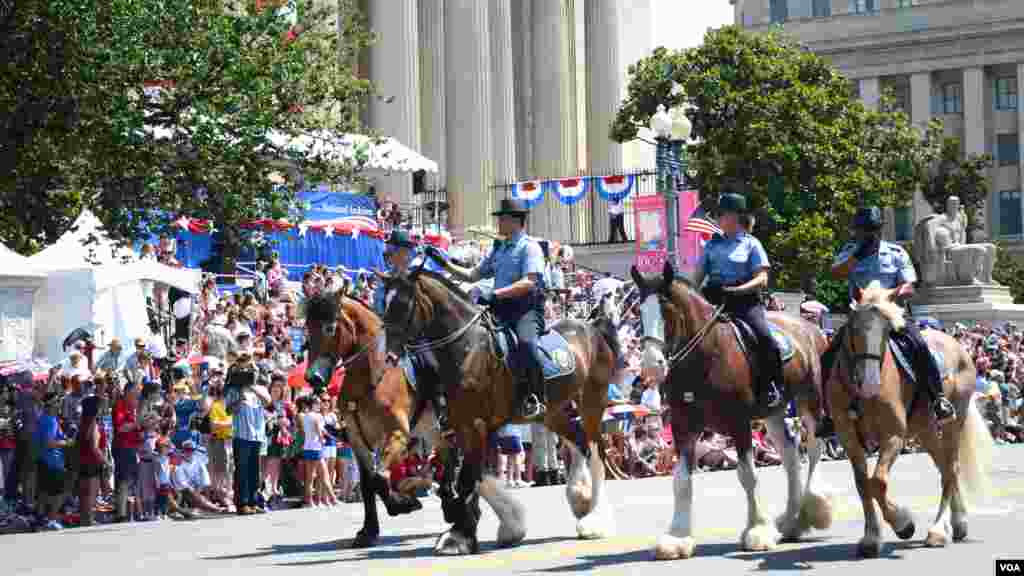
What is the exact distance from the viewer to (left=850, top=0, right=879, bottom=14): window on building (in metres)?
116

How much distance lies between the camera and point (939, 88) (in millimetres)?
113812

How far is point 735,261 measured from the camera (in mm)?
16234

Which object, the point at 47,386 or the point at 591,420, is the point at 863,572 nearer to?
the point at 591,420

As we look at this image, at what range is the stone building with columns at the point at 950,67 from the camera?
110500 mm

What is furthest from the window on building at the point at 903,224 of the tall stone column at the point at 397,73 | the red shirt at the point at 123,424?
the red shirt at the point at 123,424

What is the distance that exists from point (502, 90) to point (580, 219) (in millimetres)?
5287

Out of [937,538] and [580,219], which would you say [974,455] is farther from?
[580,219]

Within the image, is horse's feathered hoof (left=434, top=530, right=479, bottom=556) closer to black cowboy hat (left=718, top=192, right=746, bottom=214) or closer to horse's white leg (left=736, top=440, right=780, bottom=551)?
horse's white leg (left=736, top=440, right=780, bottom=551)

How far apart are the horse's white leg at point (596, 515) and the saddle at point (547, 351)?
0.98 meters

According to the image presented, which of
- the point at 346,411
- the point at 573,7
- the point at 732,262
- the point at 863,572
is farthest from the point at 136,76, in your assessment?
the point at 573,7

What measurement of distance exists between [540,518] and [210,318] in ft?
41.4

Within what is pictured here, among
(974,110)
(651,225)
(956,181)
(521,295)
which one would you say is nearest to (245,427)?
(521,295)

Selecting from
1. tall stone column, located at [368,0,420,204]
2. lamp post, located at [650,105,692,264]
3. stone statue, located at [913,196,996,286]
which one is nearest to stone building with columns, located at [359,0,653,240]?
tall stone column, located at [368,0,420,204]

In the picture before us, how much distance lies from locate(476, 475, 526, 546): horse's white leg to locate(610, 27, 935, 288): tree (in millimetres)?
50574
